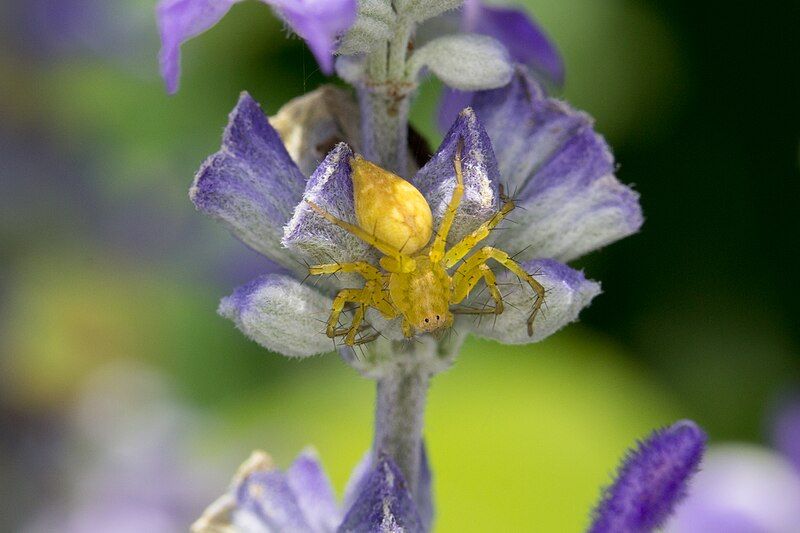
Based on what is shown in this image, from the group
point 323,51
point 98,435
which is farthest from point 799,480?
point 98,435

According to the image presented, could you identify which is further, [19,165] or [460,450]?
[19,165]

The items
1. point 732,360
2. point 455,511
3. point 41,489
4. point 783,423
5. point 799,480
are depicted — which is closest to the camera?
point 799,480

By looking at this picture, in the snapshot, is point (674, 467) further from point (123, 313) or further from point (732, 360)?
point (123, 313)

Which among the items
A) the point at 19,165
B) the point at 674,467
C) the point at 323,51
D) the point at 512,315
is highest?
the point at 19,165

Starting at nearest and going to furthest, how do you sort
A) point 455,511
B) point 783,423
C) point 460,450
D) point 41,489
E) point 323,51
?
point 323,51 → point 783,423 → point 455,511 → point 460,450 → point 41,489

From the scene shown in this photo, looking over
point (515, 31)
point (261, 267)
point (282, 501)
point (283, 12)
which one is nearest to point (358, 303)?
point (282, 501)

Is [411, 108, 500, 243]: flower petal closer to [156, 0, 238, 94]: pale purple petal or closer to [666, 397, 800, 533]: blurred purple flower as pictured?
[156, 0, 238, 94]: pale purple petal
